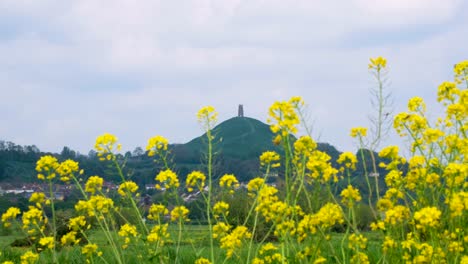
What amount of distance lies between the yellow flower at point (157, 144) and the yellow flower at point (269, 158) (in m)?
0.71

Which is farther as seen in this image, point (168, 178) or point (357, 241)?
point (168, 178)

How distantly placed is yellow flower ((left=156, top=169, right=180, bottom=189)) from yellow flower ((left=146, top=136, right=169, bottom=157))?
0.17 m

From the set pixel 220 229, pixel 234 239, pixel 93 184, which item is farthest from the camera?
pixel 93 184

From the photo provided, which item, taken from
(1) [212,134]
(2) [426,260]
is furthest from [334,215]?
(1) [212,134]

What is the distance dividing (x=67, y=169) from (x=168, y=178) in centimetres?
86

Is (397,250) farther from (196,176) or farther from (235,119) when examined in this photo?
(235,119)

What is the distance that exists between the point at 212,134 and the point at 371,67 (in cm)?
140

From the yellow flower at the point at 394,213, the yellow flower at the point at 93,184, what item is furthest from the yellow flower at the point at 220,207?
the yellow flower at the point at 394,213

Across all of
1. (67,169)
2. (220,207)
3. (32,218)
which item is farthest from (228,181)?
(32,218)

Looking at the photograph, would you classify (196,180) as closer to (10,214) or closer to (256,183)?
(256,183)

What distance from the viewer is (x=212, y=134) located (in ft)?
16.4

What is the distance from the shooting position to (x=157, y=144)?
4.45 m

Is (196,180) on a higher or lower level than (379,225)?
higher

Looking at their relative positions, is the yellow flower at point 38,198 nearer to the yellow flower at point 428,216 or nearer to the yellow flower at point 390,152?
the yellow flower at point 390,152
